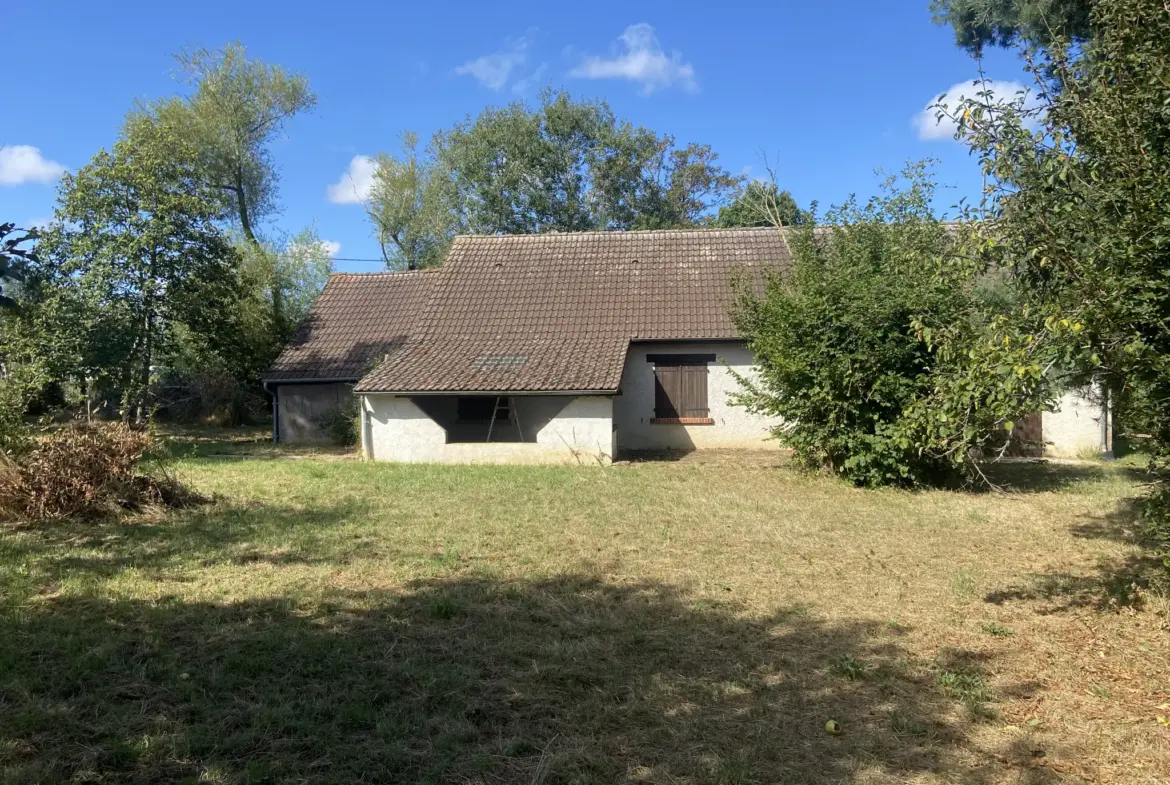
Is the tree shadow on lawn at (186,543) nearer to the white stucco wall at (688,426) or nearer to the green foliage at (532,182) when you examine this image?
the white stucco wall at (688,426)

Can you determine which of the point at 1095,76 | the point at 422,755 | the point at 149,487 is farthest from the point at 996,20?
the point at 149,487

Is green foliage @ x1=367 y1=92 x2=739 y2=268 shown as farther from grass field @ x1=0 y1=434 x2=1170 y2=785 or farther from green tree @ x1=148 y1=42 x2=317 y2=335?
grass field @ x1=0 y1=434 x2=1170 y2=785

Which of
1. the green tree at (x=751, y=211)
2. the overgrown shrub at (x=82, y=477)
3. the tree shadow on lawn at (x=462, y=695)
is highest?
the green tree at (x=751, y=211)

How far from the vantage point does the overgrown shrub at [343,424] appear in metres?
Result: 19.1

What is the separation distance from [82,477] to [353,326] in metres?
13.2

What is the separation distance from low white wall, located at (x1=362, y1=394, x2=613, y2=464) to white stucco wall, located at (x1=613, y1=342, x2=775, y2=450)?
2.37 meters

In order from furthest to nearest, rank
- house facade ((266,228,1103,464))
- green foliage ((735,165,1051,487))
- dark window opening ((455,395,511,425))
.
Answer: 1. dark window opening ((455,395,511,425))
2. house facade ((266,228,1103,464))
3. green foliage ((735,165,1051,487))

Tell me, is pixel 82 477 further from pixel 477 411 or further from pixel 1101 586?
pixel 1101 586

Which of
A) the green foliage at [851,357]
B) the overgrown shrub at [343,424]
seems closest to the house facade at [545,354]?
the overgrown shrub at [343,424]

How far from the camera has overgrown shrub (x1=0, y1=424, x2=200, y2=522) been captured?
911 centimetres

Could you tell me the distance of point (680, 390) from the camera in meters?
18.4

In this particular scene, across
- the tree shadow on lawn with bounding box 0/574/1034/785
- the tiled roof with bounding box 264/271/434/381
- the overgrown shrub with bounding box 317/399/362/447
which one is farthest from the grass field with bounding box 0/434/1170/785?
the tiled roof with bounding box 264/271/434/381

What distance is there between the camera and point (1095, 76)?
5598mm

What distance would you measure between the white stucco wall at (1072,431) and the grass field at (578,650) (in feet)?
26.5
